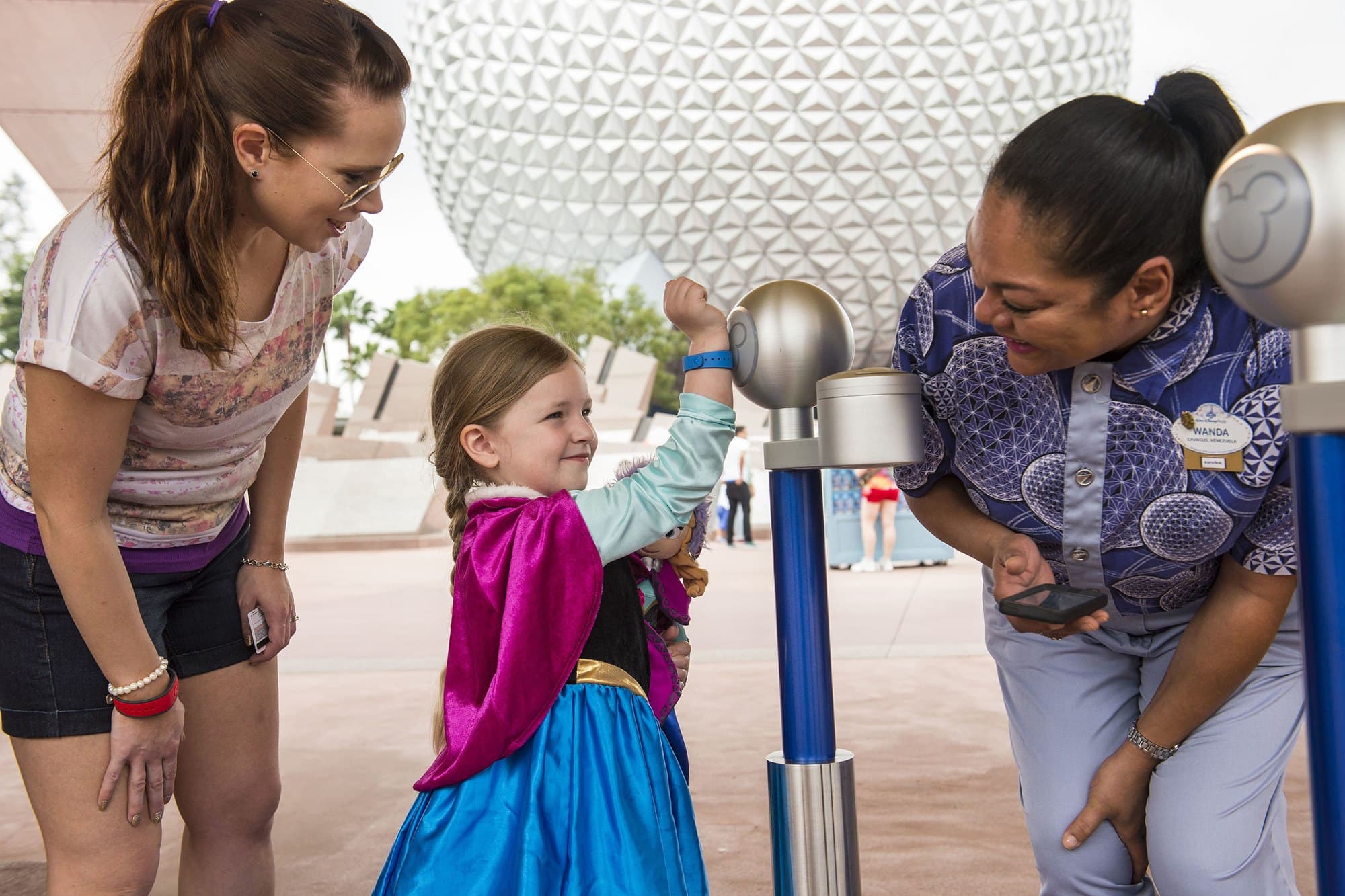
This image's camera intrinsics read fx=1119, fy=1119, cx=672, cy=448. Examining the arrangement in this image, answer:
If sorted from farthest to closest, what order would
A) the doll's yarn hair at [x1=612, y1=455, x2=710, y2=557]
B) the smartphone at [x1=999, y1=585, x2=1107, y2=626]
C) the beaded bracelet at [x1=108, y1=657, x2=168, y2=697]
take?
the doll's yarn hair at [x1=612, y1=455, x2=710, y2=557] → the beaded bracelet at [x1=108, y1=657, x2=168, y2=697] → the smartphone at [x1=999, y1=585, x2=1107, y2=626]

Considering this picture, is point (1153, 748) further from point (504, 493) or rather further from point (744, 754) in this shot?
point (744, 754)

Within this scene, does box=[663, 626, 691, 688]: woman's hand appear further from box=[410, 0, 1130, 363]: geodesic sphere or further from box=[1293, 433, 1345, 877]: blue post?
box=[410, 0, 1130, 363]: geodesic sphere

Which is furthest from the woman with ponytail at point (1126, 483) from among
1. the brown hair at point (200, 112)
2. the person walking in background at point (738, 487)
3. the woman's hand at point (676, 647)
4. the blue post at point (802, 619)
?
the person walking in background at point (738, 487)

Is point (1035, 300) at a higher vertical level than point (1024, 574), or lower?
higher

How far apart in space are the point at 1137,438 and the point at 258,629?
1.44 meters

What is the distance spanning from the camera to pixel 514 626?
1513mm

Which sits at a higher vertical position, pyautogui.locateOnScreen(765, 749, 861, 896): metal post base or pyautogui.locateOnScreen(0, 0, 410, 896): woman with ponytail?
pyautogui.locateOnScreen(0, 0, 410, 896): woman with ponytail

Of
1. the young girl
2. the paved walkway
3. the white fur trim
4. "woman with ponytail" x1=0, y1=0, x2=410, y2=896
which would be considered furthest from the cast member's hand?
the paved walkway

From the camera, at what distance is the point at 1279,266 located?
0.82 m

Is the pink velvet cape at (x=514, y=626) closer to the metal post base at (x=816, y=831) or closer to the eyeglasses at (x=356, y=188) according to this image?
the metal post base at (x=816, y=831)

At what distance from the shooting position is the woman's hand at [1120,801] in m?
1.64

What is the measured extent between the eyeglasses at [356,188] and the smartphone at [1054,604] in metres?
0.99

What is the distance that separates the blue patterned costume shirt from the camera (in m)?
1.45

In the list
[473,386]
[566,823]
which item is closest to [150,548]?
[473,386]
